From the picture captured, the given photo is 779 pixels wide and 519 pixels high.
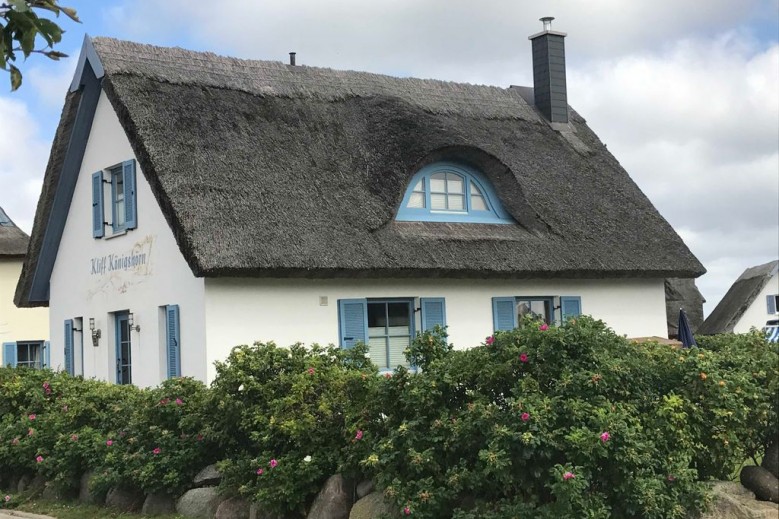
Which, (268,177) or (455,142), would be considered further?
(455,142)

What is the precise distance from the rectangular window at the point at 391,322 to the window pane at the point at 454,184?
2.33 m

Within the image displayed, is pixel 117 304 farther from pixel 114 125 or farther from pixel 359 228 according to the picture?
pixel 359 228

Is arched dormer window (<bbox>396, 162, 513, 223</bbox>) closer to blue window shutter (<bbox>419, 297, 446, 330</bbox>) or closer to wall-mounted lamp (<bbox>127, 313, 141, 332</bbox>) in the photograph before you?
blue window shutter (<bbox>419, 297, 446, 330</bbox>)

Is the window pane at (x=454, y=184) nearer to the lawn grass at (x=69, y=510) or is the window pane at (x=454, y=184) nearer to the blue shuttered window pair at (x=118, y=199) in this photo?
the blue shuttered window pair at (x=118, y=199)

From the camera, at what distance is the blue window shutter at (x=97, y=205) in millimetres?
17422

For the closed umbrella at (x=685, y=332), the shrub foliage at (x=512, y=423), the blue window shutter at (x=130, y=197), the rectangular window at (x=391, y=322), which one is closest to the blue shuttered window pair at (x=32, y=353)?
the blue window shutter at (x=130, y=197)

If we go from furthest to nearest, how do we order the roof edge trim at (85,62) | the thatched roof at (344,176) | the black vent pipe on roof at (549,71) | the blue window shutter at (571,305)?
the black vent pipe on roof at (549,71) < the blue window shutter at (571,305) < the roof edge trim at (85,62) < the thatched roof at (344,176)

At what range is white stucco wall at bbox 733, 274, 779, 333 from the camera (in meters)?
31.6

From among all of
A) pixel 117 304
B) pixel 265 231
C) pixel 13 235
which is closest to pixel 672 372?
pixel 265 231

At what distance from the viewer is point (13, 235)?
31156 mm

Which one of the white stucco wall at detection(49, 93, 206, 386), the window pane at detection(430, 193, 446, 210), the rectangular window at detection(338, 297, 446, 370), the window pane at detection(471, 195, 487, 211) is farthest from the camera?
the window pane at detection(471, 195, 487, 211)

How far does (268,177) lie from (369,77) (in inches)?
194

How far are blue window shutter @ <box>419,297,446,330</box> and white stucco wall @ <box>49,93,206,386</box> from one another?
11.8ft

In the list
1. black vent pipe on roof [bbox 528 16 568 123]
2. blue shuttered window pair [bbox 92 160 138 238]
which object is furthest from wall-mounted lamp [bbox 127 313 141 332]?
black vent pipe on roof [bbox 528 16 568 123]
